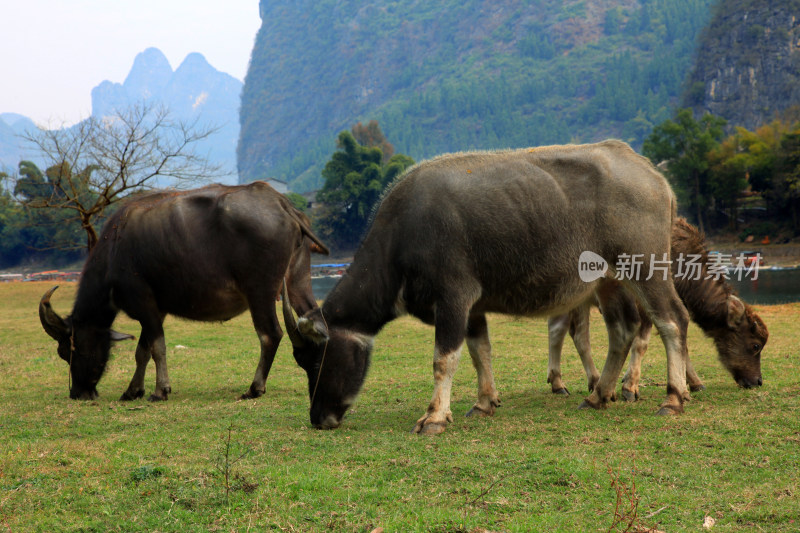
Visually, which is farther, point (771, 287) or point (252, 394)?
point (771, 287)

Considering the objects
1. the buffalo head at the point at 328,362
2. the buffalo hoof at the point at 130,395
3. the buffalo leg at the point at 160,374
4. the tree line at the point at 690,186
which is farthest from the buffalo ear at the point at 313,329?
the tree line at the point at 690,186

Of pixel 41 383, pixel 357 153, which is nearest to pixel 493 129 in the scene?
pixel 357 153

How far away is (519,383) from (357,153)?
7340 cm

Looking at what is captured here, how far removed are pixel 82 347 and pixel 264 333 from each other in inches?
99.0

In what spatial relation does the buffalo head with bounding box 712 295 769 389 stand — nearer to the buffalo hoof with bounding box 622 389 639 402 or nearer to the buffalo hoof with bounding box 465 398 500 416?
the buffalo hoof with bounding box 622 389 639 402

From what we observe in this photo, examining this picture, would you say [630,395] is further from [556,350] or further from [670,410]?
[556,350]

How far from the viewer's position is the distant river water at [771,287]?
25359mm

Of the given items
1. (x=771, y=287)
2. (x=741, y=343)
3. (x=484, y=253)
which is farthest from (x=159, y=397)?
(x=771, y=287)

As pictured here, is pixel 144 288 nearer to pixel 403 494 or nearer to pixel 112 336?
pixel 112 336

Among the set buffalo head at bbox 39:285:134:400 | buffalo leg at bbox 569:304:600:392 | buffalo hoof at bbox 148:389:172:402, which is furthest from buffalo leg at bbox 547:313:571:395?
buffalo head at bbox 39:285:134:400

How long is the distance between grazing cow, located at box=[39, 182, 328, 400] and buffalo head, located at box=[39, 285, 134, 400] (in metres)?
0.01

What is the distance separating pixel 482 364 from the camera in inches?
290

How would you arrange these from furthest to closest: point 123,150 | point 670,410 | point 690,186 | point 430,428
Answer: point 690,186
point 123,150
point 670,410
point 430,428
